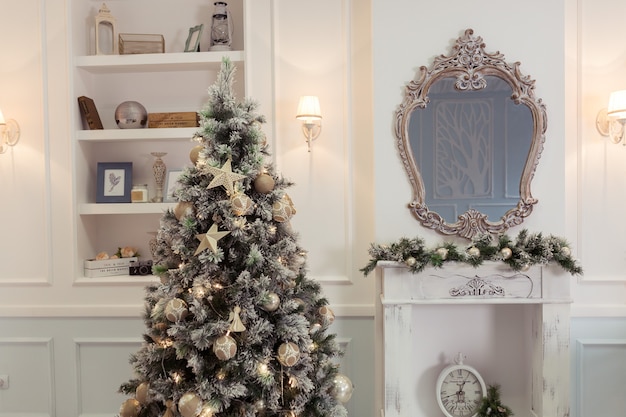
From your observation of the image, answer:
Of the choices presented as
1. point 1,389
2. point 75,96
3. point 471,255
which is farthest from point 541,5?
point 1,389

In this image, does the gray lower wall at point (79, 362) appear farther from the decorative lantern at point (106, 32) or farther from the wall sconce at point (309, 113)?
the decorative lantern at point (106, 32)

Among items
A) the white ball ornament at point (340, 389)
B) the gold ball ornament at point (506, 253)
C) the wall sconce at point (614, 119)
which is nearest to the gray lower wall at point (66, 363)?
the white ball ornament at point (340, 389)

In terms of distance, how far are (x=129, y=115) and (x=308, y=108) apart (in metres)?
1.11

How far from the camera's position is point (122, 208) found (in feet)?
8.68

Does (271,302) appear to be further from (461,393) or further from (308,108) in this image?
(461,393)

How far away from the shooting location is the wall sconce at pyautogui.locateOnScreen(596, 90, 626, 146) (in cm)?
239

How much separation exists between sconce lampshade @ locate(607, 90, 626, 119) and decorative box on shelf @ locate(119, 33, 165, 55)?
2.64m

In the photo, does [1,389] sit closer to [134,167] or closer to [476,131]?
[134,167]

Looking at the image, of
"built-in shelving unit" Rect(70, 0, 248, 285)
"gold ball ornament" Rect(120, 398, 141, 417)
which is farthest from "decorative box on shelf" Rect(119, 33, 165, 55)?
"gold ball ornament" Rect(120, 398, 141, 417)

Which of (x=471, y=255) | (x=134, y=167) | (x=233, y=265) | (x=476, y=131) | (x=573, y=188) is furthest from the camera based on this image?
(x=134, y=167)

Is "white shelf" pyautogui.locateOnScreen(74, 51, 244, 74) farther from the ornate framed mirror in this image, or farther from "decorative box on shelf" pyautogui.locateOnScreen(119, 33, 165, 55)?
the ornate framed mirror

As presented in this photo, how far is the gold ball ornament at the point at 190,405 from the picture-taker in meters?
1.53

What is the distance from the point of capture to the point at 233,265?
1.65m

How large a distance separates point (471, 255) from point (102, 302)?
216 cm
